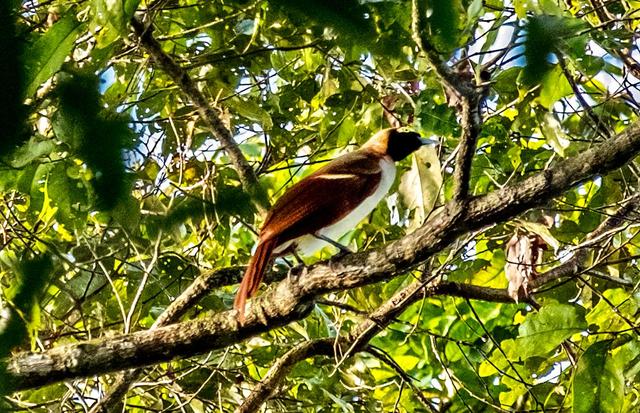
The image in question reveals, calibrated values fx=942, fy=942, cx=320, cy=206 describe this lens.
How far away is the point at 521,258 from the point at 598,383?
0.44 meters

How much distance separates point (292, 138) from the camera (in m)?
2.80

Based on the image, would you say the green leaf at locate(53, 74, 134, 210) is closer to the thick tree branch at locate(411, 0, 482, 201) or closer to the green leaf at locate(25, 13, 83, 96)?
the green leaf at locate(25, 13, 83, 96)

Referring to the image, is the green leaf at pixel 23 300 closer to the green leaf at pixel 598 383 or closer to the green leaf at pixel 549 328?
the green leaf at pixel 598 383

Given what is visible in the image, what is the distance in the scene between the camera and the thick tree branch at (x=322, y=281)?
1.61 m

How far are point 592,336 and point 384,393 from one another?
0.95 meters

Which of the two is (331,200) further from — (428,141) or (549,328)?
(549,328)

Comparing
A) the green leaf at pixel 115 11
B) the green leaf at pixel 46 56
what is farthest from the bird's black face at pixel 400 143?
the green leaf at pixel 46 56

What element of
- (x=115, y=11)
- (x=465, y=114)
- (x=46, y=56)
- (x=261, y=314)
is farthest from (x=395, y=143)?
(x=46, y=56)

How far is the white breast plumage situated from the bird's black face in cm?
20

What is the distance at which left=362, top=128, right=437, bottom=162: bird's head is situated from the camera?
2758 mm

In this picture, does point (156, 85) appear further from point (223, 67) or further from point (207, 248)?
point (207, 248)

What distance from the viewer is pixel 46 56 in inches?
19.6

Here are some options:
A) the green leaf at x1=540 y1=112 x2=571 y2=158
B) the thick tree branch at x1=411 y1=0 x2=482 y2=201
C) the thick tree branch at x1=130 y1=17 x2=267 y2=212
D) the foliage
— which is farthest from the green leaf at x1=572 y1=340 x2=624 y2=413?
the thick tree branch at x1=130 y1=17 x2=267 y2=212

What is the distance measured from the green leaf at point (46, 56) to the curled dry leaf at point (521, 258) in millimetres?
1850
